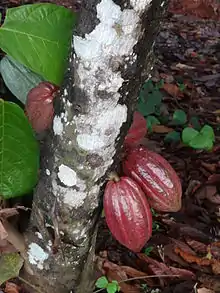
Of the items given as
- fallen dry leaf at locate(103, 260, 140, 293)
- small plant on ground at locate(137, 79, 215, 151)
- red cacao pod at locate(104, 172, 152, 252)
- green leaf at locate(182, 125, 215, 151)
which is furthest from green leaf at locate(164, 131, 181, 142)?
red cacao pod at locate(104, 172, 152, 252)

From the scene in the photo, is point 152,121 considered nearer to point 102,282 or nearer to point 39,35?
point 102,282

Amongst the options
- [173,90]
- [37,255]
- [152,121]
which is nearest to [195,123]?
[152,121]

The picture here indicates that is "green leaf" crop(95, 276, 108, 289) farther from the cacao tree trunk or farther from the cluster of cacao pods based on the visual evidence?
the cluster of cacao pods

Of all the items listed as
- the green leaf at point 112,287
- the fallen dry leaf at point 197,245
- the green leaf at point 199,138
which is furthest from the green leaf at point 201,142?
the green leaf at point 112,287

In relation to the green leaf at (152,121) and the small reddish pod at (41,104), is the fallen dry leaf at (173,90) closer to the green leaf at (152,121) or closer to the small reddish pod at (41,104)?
the green leaf at (152,121)

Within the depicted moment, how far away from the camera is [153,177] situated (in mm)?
1050

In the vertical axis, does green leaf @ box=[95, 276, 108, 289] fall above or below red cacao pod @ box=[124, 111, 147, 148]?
below

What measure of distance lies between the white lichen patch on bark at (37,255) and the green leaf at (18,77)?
34 cm

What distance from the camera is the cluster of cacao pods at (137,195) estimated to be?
1.02 meters

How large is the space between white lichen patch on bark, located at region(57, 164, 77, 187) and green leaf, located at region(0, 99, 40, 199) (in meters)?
0.06

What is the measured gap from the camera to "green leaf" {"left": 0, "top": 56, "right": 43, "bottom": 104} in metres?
1.20

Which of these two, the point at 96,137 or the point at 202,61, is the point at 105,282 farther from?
the point at 202,61

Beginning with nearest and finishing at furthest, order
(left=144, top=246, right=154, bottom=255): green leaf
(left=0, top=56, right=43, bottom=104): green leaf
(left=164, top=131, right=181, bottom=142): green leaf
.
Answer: (left=0, top=56, right=43, bottom=104): green leaf → (left=144, top=246, right=154, bottom=255): green leaf → (left=164, top=131, right=181, bottom=142): green leaf

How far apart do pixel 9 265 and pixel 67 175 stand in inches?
13.3
